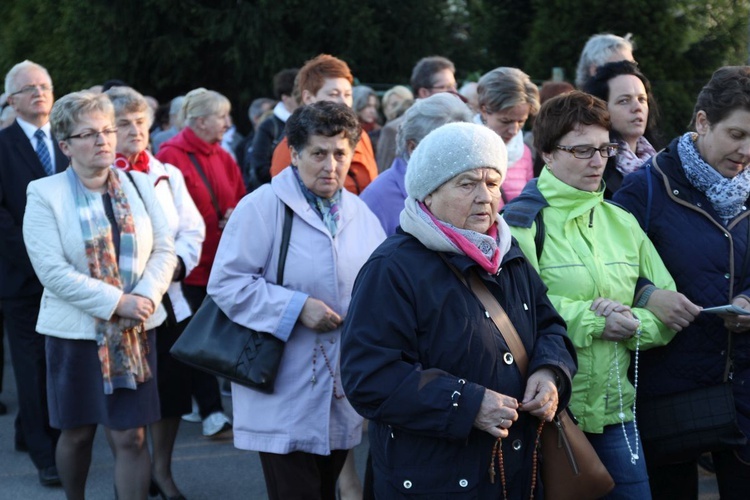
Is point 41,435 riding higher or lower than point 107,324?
lower

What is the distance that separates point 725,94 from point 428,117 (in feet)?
5.37

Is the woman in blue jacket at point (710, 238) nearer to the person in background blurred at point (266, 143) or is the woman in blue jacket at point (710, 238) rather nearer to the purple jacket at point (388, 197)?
the purple jacket at point (388, 197)

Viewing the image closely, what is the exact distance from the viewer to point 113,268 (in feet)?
15.8

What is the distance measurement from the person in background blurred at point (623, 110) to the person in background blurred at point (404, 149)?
0.73 meters

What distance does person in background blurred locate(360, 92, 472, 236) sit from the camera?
5.15 metres

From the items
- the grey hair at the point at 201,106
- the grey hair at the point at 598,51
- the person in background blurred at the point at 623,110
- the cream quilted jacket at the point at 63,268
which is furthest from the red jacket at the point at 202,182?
the person in background blurred at the point at 623,110

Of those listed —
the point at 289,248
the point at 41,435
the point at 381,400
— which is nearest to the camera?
the point at 381,400

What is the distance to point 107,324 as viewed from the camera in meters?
4.75

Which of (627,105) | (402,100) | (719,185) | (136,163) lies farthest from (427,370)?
(402,100)

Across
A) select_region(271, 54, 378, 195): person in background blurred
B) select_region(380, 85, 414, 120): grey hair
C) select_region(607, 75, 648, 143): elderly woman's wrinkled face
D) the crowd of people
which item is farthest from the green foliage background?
the crowd of people

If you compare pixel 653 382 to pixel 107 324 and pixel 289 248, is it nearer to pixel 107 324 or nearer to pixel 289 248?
pixel 289 248

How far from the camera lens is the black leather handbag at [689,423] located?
394cm

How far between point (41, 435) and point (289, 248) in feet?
9.03

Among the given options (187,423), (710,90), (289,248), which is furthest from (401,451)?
(187,423)
